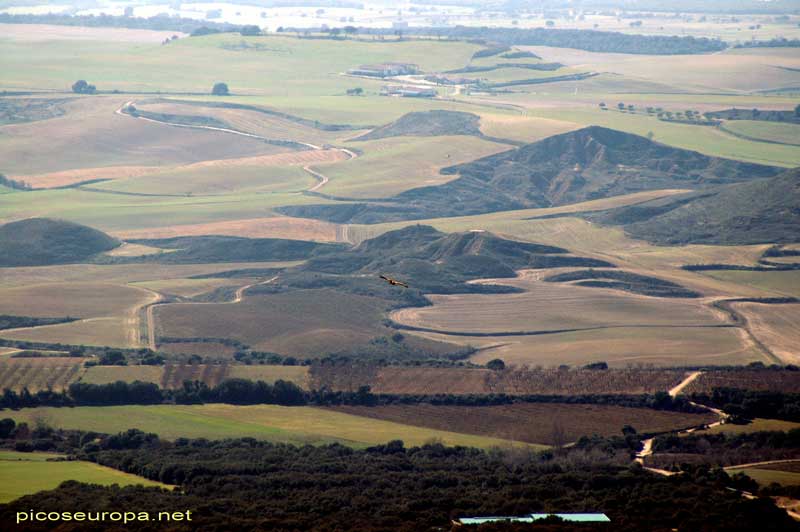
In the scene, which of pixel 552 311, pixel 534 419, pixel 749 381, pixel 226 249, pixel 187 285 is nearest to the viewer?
pixel 534 419

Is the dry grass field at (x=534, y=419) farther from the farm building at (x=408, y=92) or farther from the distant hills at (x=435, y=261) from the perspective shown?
the farm building at (x=408, y=92)

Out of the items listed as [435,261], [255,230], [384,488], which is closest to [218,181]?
[255,230]

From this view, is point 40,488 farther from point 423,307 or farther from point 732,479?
point 423,307

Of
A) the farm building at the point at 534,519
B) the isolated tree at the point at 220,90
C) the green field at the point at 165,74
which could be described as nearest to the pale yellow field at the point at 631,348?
the farm building at the point at 534,519

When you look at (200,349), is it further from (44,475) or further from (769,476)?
(769,476)

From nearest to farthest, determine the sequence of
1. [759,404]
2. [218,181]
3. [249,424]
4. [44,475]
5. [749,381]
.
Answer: [44,475], [249,424], [759,404], [749,381], [218,181]

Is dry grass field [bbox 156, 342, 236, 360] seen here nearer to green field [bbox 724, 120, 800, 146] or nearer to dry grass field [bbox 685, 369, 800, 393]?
dry grass field [bbox 685, 369, 800, 393]
